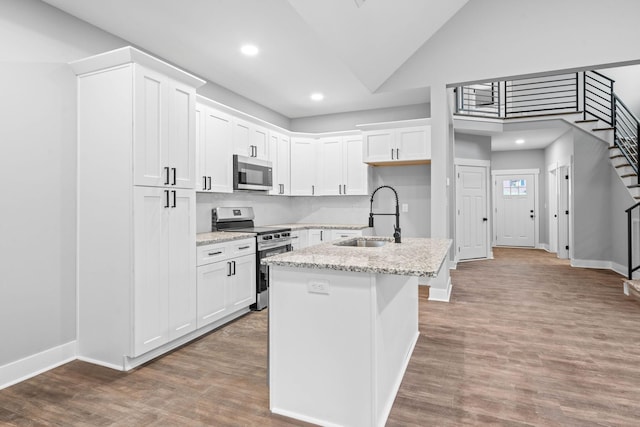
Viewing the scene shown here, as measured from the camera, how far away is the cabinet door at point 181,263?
2.89 m

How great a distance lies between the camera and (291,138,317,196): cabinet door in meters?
5.53

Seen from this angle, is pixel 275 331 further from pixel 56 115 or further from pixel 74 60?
pixel 74 60

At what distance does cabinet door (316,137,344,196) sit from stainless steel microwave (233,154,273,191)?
3.33ft

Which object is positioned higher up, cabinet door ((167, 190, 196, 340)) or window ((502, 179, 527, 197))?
window ((502, 179, 527, 197))

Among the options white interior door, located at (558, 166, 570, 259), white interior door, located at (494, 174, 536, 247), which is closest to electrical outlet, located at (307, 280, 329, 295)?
white interior door, located at (558, 166, 570, 259)

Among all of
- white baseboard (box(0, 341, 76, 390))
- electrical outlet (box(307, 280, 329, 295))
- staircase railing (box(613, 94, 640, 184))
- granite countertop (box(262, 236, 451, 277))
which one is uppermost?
staircase railing (box(613, 94, 640, 184))

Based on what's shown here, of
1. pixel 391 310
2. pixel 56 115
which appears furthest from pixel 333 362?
pixel 56 115

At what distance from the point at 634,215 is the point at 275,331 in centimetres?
648

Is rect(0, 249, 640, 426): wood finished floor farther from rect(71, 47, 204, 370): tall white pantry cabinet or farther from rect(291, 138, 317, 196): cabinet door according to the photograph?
rect(291, 138, 317, 196): cabinet door

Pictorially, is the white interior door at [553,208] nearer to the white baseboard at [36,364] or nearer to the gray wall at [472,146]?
the gray wall at [472,146]

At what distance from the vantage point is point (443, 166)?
4383 mm

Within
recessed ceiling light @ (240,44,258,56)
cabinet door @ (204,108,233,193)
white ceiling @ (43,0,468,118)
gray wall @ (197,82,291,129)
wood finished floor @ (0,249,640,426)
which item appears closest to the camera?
wood finished floor @ (0,249,640,426)

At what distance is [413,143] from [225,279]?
313 centimetres

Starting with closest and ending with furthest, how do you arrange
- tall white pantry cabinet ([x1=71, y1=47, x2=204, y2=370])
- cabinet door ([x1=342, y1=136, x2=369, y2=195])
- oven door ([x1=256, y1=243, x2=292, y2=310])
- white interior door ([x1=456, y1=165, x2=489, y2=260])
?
tall white pantry cabinet ([x1=71, y1=47, x2=204, y2=370]), oven door ([x1=256, y1=243, x2=292, y2=310]), cabinet door ([x1=342, y1=136, x2=369, y2=195]), white interior door ([x1=456, y1=165, x2=489, y2=260])
